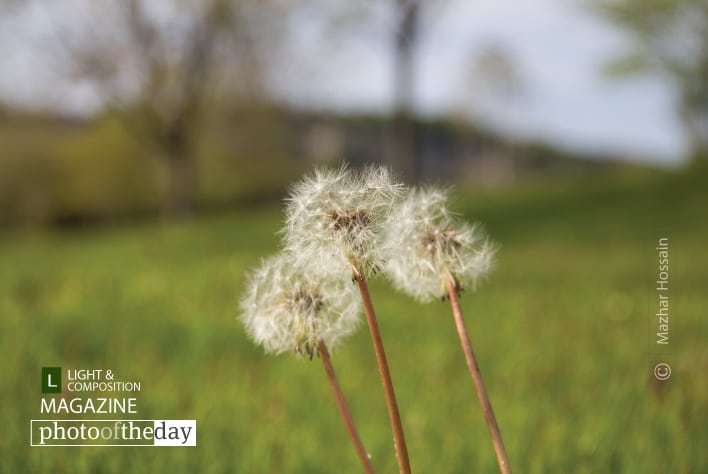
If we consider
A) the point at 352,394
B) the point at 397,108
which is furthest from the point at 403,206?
the point at 397,108

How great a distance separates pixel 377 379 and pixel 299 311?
2.92m

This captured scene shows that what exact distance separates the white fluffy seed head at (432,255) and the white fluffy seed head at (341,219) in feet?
0.20

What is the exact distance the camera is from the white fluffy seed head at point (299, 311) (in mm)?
1234

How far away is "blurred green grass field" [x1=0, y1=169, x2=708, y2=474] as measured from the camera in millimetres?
2666

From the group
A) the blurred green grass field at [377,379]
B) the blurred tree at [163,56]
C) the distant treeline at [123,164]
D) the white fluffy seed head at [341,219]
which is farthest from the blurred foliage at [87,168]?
the white fluffy seed head at [341,219]

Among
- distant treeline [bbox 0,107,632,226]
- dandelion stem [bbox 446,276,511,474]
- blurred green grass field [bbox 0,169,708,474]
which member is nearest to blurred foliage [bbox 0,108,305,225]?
distant treeline [bbox 0,107,632,226]

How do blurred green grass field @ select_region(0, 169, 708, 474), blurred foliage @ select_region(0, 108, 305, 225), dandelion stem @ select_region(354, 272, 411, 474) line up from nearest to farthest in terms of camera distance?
dandelion stem @ select_region(354, 272, 411, 474)
blurred green grass field @ select_region(0, 169, 708, 474)
blurred foliage @ select_region(0, 108, 305, 225)

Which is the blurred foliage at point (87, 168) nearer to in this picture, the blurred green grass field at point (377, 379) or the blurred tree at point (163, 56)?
the blurred tree at point (163, 56)

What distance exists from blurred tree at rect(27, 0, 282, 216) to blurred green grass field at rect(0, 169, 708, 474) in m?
Answer: 15.1

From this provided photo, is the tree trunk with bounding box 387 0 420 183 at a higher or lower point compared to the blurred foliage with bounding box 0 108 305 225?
lower

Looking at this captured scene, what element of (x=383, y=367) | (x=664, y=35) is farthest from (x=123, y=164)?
(x=383, y=367)

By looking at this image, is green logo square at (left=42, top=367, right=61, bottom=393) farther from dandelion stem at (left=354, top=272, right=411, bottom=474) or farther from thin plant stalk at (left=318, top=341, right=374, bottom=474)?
dandelion stem at (left=354, top=272, right=411, bottom=474)

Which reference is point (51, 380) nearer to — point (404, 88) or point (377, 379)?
point (377, 379)

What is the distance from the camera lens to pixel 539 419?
126 inches
